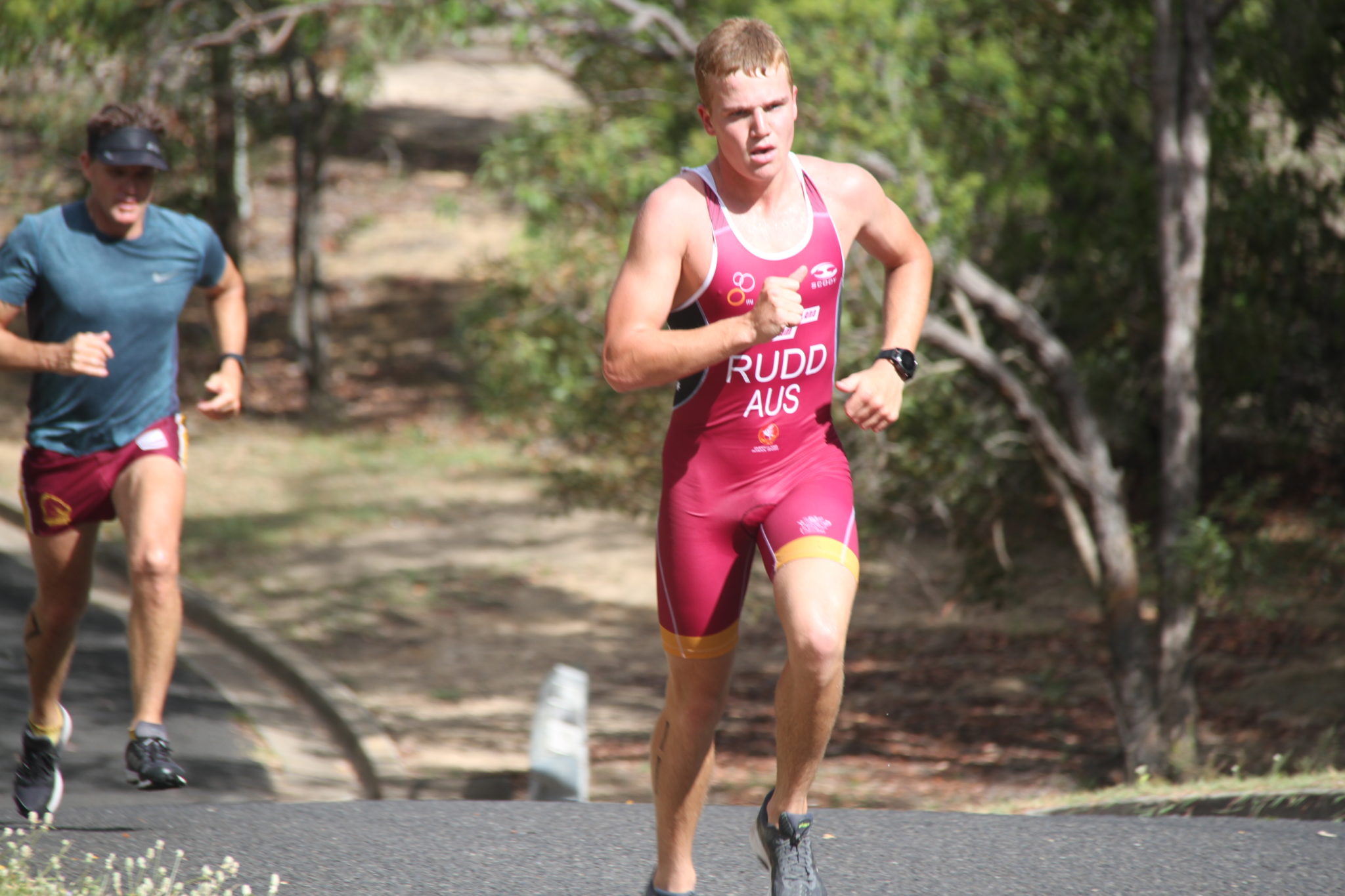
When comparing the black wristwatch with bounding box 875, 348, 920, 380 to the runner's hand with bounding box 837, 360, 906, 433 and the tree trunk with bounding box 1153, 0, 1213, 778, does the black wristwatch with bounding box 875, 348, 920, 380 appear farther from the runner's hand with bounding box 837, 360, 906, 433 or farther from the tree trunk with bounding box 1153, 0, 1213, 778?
the tree trunk with bounding box 1153, 0, 1213, 778

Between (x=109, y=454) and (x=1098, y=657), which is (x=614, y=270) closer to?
(x=109, y=454)

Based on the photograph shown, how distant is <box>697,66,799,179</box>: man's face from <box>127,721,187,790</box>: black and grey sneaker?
2.66 metres

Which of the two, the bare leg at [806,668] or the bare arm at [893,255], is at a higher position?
the bare arm at [893,255]

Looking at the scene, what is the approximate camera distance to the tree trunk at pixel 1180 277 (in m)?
10.3

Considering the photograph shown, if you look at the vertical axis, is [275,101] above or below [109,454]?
above

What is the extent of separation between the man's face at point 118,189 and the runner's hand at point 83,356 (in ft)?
1.88

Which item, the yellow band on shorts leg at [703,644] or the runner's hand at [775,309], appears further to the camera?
the yellow band on shorts leg at [703,644]

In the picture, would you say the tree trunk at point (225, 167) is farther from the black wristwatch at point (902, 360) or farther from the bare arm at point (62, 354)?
the black wristwatch at point (902, 360)

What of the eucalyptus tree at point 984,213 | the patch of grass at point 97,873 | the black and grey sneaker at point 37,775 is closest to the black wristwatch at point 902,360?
the patch of grass at point 97,873

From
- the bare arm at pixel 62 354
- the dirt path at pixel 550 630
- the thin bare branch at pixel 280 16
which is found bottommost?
the dirt path at pixel 550 630

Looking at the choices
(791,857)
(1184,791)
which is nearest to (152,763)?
(791,857)

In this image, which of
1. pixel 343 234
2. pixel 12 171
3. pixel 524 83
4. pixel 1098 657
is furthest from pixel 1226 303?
pixel 524 83

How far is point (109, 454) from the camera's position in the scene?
4.93m

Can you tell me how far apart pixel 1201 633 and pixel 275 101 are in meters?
14.7
